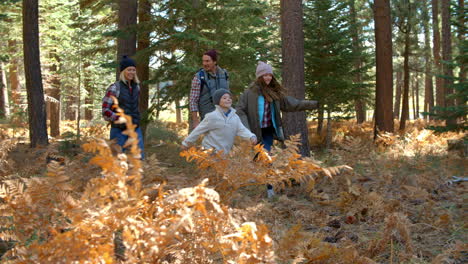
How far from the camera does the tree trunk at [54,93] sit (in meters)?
19.8

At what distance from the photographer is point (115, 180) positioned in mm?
2223

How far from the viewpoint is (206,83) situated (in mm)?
6457

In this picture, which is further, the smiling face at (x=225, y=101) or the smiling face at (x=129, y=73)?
the smiling face at (x=129, y=73)

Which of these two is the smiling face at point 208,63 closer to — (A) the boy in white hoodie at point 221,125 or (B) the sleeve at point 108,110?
(A) the boy in white hoodie at point 221,125

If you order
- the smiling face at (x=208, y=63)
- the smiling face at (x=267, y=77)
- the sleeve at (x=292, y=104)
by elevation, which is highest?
the smiling face at (x=208, y=63)

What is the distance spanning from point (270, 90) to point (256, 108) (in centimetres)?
35

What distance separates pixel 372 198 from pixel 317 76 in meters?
11.9

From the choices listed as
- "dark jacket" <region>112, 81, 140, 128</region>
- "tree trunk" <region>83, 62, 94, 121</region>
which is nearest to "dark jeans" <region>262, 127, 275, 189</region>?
"dark jacket" <region>112, 81, 140, 128</region>

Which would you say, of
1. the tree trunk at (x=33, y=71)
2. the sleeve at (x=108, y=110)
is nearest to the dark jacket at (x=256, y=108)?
the sleeve at (x=108, y=110)

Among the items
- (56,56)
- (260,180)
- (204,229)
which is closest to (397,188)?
(260,180)

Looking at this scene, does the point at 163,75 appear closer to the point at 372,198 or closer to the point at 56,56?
the point at 372,198

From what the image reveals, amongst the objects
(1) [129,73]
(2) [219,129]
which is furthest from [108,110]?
(2) [219,129]

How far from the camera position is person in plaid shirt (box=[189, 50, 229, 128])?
251 inches

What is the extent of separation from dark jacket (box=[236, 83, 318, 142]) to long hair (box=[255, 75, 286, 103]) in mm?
60
